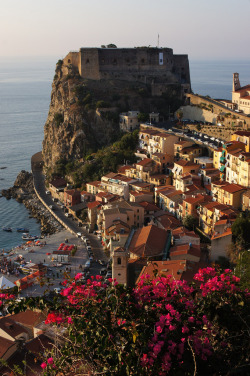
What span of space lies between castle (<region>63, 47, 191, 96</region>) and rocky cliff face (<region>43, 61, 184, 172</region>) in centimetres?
69

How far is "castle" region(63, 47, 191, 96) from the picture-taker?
37.2 metres

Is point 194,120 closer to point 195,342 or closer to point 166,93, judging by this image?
point 166,93

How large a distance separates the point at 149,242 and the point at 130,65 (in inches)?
901

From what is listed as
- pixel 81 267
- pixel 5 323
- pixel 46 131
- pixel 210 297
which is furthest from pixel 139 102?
pixel 210 297

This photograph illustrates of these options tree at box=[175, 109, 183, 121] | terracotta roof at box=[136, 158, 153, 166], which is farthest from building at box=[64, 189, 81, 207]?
tree at box=[175, 109, 183, 121]

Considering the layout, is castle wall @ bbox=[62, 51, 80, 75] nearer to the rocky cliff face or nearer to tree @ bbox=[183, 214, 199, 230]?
the rocky cliff face

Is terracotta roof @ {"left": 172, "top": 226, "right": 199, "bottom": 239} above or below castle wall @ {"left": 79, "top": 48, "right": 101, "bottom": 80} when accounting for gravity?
below

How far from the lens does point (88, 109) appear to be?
3447 centimetres

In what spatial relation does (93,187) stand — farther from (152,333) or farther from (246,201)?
(152,333)

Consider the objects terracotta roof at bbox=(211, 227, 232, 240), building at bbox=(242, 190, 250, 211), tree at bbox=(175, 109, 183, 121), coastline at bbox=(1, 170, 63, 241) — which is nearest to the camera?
terracotta roof at bbox=(211, 227, 232, 240)

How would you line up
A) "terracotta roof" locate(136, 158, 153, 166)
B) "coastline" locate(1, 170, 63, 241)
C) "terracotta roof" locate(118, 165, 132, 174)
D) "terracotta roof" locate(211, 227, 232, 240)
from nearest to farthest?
1. "terracotta roof" locate(211, 227, 232, 240)
2. "coastline" locate(1, 170, 63, 241)
3. "terracotta roof" locate(136, 158, 153, 166)
4. "terracotta roof" locate(118, 165, 132, 174)

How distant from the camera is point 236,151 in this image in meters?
22.9

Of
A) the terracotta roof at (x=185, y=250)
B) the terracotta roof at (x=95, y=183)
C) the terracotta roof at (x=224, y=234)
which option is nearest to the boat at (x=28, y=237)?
the terracotta roof at (x=95, y=183)

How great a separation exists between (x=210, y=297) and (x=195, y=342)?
2.87 feet
